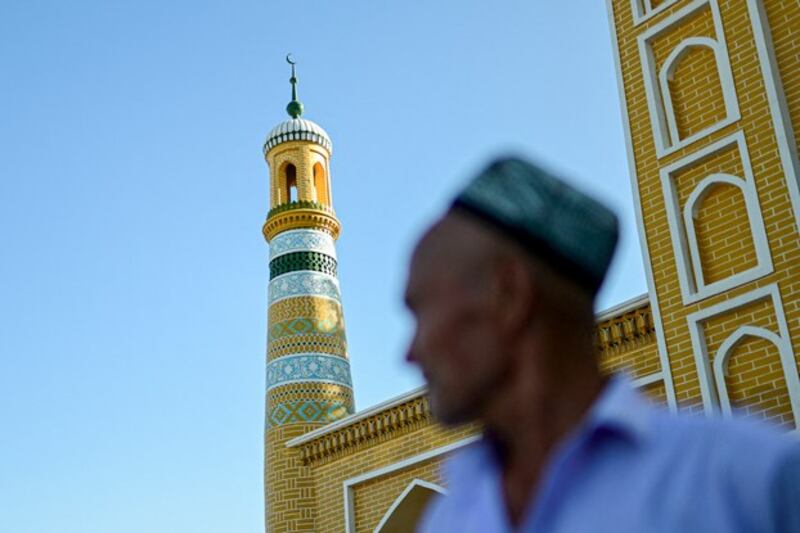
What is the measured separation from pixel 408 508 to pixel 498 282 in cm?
749

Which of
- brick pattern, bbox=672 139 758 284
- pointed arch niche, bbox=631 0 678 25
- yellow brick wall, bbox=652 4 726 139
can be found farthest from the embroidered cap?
pointed arch niche, bbox=631 0 678 25

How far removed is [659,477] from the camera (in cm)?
60

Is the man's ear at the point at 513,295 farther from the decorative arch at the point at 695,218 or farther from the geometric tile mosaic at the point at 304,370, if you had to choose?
the geometric tile mosaic at the point at 304,370

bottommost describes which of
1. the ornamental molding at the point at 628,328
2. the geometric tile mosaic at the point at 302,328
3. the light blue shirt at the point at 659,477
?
the light blue shirt at the point at 659,477

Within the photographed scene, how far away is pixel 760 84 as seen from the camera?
5664mm

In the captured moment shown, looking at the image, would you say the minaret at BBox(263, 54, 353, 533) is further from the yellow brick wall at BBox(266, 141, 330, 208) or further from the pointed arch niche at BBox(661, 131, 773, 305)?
the pointed arch niche at BBox(661, 131, 773, 305)

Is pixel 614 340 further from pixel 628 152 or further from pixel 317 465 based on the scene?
pixel 317 465

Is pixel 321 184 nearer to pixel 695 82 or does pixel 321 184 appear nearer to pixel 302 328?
pixel 302 328

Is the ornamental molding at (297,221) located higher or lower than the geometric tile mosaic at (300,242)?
higher

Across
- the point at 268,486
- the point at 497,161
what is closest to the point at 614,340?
the point at 268,486

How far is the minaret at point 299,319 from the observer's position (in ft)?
29.3

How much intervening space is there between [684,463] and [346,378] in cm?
913

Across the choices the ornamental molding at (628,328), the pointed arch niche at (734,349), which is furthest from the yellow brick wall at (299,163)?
the pointed arch niche at (734,349)

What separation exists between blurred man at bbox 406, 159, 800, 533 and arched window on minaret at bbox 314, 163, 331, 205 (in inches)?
388
